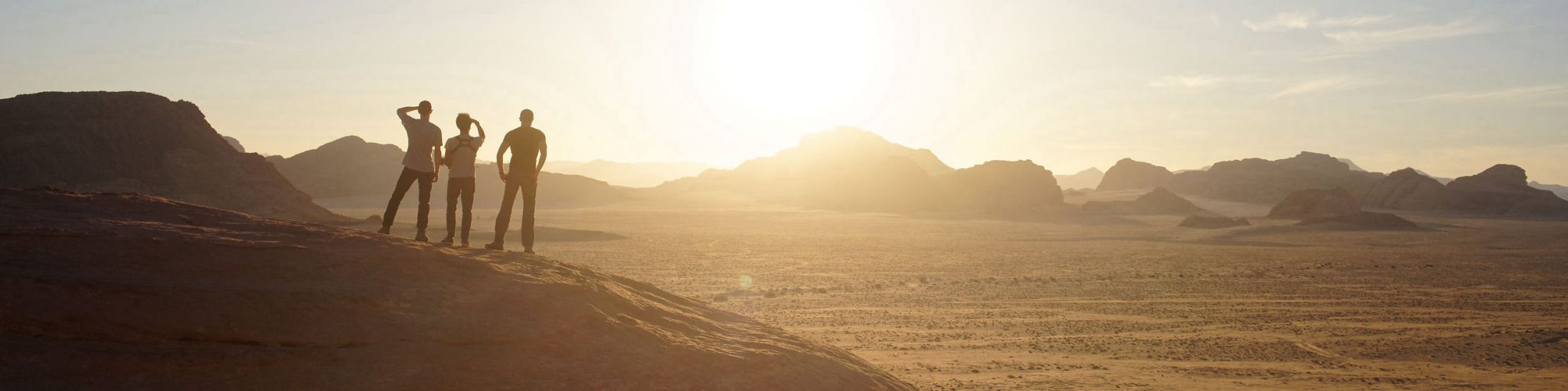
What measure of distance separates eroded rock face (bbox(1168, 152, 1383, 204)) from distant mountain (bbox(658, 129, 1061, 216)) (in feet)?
119

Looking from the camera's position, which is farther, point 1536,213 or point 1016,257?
point 1536,213

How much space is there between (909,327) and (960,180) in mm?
73626

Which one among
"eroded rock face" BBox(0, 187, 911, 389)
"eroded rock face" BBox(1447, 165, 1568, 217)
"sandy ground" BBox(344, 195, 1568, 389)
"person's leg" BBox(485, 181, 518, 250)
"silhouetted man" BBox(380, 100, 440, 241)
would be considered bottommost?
"sandy ground" BBox(344, 195, 1568, 389)

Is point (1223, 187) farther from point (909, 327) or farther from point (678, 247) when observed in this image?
point (909, 327)

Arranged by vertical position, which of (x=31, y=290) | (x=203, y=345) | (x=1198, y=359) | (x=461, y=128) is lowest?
(x=1198, y=359)

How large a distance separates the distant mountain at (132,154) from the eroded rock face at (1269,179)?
10285 cm

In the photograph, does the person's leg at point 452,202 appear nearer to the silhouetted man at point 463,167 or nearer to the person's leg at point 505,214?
the silhouetted man at point 463,167

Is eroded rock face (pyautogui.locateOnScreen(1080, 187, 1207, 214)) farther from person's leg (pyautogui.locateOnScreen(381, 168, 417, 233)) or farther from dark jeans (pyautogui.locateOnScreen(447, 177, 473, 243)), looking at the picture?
person's leg (pyautogui.locateOnScreen(381, 168, 417, 233))

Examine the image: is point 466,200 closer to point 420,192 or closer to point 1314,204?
point 420,192

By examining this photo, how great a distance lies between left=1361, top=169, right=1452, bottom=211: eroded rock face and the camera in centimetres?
Result: 8138

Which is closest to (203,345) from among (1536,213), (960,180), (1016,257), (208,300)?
(208,300)

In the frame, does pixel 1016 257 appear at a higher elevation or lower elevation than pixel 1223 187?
lower

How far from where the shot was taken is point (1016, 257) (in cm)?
2794

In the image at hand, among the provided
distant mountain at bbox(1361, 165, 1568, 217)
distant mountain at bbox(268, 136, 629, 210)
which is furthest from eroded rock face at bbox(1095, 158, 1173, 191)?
distant mountain at bbox(268, 136, 629, 210)
